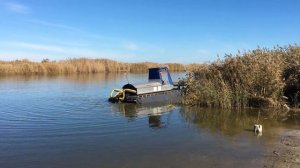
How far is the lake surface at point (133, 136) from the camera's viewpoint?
9766 millimetres

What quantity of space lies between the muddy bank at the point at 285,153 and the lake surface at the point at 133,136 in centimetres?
25

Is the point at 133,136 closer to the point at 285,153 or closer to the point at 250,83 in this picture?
the point at 285,153

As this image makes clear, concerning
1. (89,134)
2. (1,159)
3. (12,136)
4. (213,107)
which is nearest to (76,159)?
(1,159)

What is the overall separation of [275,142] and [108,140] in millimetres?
5526

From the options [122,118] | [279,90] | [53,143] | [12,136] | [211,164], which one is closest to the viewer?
[211,164]

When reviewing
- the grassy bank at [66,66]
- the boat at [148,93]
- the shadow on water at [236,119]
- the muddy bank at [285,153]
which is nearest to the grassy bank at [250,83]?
the shadow on water at [236,119]

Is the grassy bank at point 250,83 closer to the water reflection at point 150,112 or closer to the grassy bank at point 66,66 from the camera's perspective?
the water reflection at point 150,112

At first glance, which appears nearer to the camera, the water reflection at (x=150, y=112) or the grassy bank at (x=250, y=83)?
the water reflection at (x=150, y=112)

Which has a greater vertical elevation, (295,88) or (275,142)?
(295,88)

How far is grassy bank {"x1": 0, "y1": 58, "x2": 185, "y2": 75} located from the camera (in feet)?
188

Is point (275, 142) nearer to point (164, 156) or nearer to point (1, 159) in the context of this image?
point (164, 156)

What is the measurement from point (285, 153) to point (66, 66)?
180 ft

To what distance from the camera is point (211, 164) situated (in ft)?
30.9

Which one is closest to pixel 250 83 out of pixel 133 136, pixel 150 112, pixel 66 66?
pixel 150 112
